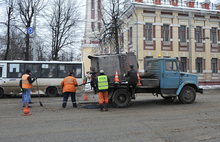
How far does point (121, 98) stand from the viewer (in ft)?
31.6

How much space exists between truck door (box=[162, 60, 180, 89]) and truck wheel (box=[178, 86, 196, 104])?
0.56 meters

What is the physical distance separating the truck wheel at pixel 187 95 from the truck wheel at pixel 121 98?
2858 mm

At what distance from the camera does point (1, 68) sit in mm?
15156

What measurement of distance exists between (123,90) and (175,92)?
8.92ft

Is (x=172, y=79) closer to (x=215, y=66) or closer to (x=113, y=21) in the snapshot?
(x=113, y=21)

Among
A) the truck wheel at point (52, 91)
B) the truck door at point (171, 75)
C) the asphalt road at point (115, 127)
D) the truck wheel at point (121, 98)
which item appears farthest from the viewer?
the truck wheel at point (52, 91)

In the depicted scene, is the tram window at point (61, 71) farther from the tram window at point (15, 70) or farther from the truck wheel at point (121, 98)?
the truck wheel at point (121, 98)

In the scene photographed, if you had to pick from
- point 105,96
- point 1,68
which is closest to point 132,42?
point 1,68

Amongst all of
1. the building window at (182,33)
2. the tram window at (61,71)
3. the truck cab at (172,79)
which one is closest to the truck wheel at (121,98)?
the truck cab at (172,79)

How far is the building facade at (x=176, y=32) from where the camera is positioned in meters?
25.2

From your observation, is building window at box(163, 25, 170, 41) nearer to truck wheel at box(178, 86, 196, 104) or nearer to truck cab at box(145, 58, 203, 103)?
truck cab at box(145, 58, 203, 103)

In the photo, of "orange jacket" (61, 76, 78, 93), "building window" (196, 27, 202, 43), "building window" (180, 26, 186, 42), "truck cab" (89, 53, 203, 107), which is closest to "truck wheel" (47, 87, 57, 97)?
"orange jacket" (61, 76, 78, 93)

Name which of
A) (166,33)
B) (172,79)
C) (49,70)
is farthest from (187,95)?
(166,33)

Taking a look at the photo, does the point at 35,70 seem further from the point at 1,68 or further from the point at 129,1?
the point at 129,1
